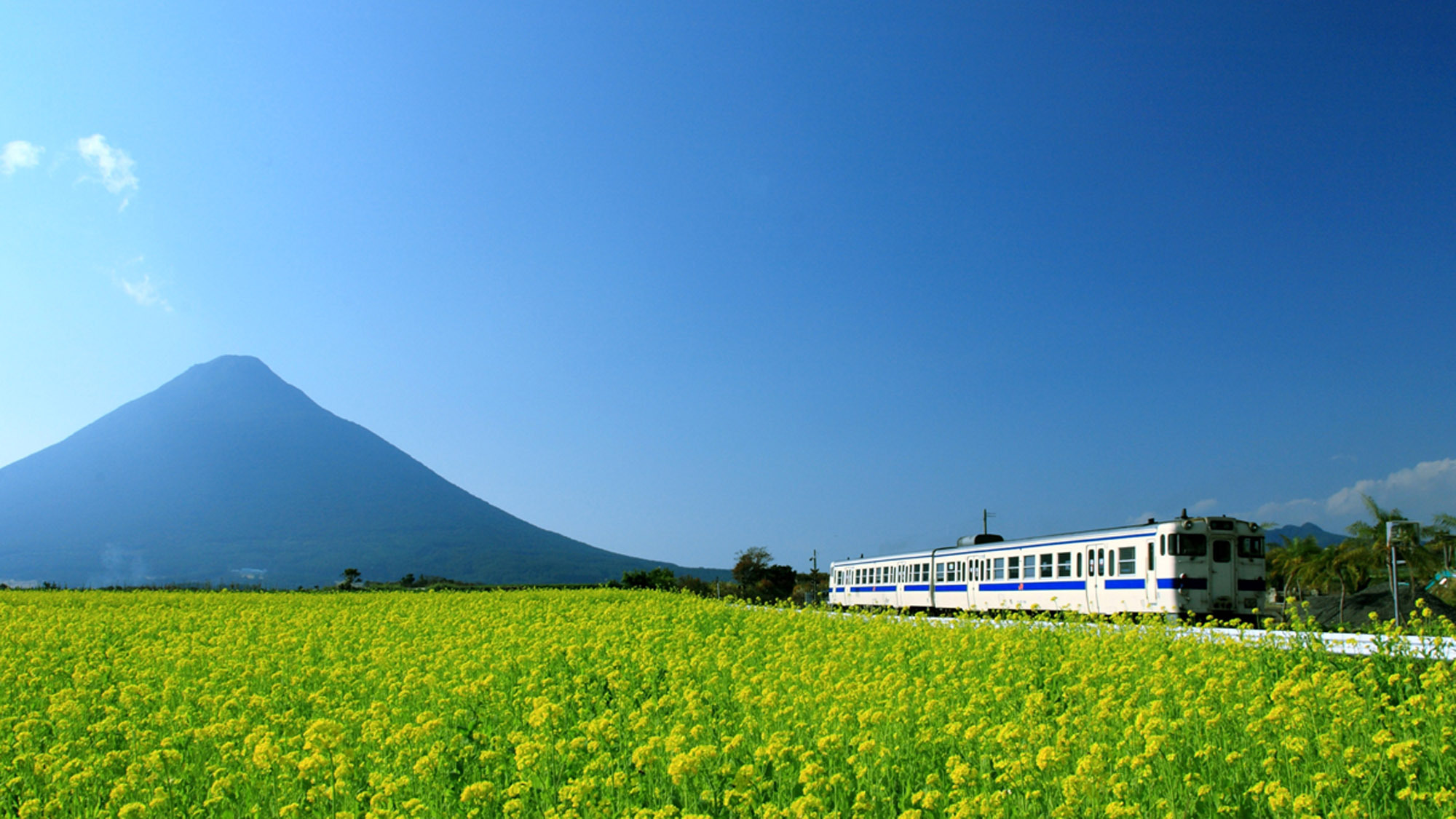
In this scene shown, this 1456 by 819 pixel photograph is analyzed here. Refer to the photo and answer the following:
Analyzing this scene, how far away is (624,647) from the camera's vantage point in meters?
11.1

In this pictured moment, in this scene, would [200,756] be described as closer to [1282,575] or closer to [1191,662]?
[1191,662]

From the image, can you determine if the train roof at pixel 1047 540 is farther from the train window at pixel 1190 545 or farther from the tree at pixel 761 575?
the tree at pixel 761 575

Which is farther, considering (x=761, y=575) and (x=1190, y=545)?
(x=761, y=575)

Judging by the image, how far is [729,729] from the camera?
22.0 feet

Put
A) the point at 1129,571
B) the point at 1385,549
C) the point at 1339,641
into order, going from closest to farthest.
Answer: the point at 1339,641 → the point at 1129,571 → the point at 1385,549

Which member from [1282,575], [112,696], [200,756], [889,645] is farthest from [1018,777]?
[1282,575]

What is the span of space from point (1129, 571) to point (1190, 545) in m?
1.55

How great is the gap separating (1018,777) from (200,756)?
5644mm

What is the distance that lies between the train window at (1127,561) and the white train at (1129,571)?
0.06 ft

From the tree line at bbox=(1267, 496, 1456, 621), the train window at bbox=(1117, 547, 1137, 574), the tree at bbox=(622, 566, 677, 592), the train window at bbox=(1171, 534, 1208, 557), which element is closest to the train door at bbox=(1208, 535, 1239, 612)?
the train window at bbox=(1171, 534, 1208, 557)

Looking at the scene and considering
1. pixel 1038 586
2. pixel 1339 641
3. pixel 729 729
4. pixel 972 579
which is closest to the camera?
pixel 729 729

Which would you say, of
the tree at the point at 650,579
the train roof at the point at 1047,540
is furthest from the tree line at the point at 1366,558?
the tree at the point at 650,579

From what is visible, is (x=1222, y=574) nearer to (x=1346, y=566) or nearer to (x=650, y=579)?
(x=1346, y=566)

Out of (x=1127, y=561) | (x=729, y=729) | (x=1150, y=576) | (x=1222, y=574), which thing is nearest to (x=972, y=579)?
(x=1127, y=561)
